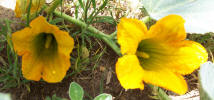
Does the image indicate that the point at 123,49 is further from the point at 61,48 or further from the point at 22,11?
the point at 22,11

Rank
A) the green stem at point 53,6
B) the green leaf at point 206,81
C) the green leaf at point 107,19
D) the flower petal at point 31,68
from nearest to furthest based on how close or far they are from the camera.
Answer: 1. the green leaf at point 206,81
2. the flower petal at point 31,68
3. the green stem at point 53,6
4. the green leaf at point 107,19

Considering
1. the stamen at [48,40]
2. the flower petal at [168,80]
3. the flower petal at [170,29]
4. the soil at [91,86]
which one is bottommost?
the soil at [91,86]

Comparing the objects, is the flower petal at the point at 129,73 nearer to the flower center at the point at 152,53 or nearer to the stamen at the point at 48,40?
the flower center at the point at 152,53

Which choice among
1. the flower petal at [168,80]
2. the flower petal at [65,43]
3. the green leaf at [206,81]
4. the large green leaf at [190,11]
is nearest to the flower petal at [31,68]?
the flower petal at [65,43]

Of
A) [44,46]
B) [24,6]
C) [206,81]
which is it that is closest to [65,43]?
[44,46]

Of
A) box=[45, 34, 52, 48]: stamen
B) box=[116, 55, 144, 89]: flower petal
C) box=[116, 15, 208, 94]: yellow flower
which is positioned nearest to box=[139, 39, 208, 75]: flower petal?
box=[116, 15, 208, 94]: yellow flower

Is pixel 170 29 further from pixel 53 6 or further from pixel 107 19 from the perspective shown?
pixel 53 6
